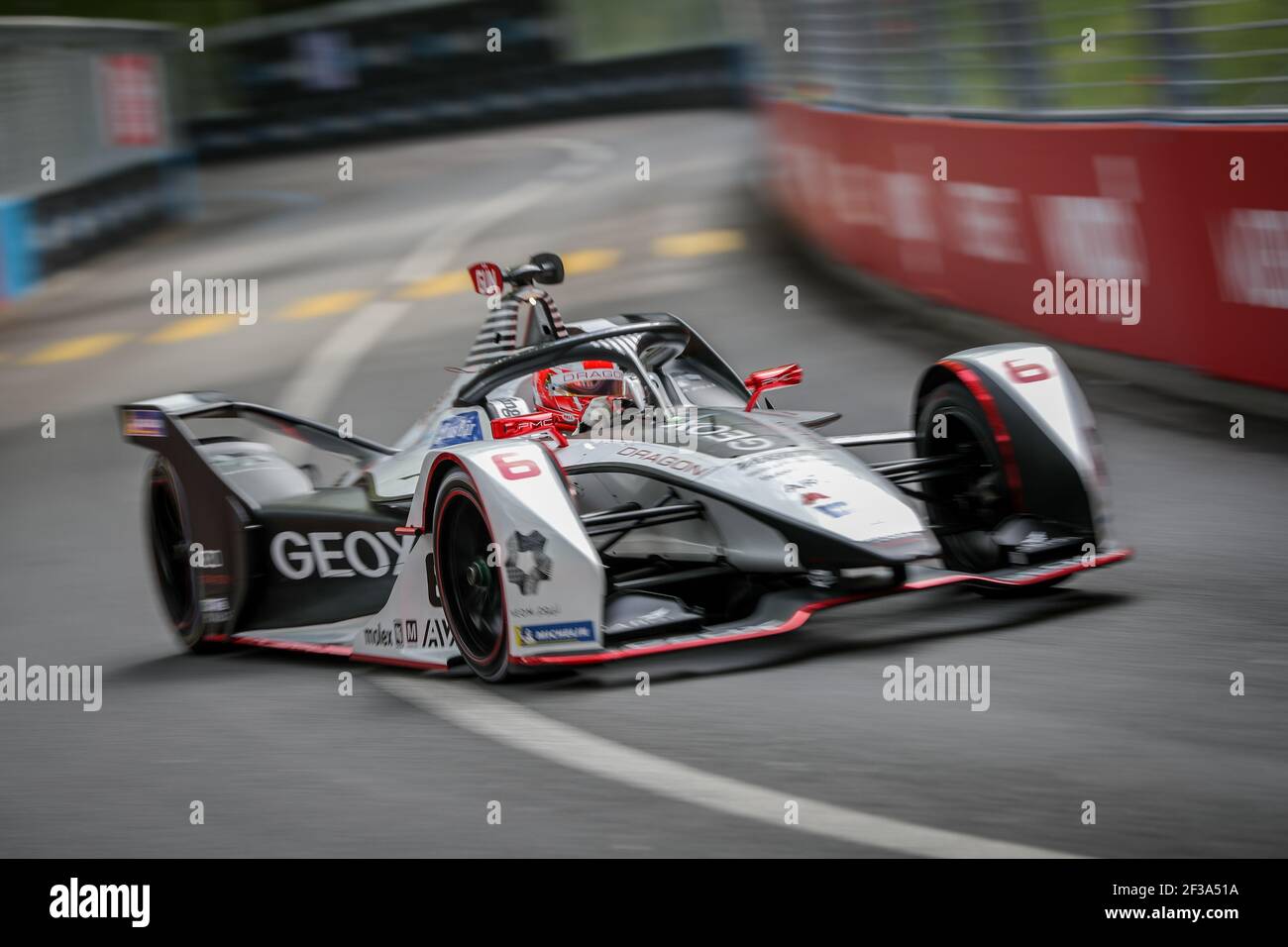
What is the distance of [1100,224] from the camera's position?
11805mm

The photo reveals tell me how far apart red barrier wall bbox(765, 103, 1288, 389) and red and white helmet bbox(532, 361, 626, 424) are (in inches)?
166

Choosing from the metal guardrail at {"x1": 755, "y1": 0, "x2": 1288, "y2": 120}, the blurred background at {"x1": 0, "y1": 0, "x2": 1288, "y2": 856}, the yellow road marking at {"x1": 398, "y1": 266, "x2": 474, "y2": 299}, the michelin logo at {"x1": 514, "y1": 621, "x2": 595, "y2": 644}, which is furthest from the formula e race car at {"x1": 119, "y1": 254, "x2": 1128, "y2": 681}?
the yellow road marking at {"x1": 398, "y1": 266, "x2": 474, "y2": 299}

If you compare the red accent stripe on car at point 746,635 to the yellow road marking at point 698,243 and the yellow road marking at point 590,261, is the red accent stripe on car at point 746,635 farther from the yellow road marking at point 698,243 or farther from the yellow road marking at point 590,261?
the yellow road marking at point 698,243

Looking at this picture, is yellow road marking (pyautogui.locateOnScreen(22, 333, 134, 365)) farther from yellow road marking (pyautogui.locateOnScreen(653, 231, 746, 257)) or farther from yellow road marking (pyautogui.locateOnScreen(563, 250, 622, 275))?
yellow road marking (pyautogui.locateOnScreen(653, 231, 746, 257))

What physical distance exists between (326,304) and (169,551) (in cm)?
1123

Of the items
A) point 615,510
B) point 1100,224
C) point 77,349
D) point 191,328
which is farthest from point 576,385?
point 191,328

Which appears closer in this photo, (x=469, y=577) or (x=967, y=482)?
(x=469, y=577)

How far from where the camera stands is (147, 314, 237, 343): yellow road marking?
1994 cm

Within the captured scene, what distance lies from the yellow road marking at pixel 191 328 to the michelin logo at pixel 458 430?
12380 millimetres

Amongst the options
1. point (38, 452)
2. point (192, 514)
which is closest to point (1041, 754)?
point (192, 514)

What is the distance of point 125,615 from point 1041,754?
5924 millimetres

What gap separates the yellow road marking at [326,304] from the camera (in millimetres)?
19625

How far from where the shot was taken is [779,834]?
487 centimetres

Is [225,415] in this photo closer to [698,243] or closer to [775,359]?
[775,359]
